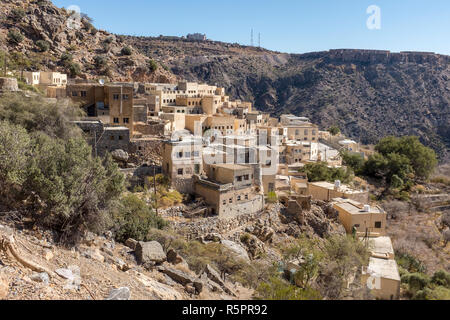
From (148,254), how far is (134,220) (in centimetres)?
247

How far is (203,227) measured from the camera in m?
15.8

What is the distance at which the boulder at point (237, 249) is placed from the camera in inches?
549

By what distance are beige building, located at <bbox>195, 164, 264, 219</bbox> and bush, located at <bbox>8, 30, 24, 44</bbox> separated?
2966 centimetres

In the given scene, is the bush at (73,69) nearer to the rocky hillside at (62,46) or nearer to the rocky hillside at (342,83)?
the rocky hillside at (62,46)

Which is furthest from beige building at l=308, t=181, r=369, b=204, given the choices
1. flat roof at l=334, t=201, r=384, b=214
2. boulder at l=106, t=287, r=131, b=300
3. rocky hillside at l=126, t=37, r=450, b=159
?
rocky hillside at l=126, t=37, r=450, b=159

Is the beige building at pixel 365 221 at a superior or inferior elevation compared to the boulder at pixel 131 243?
inferior

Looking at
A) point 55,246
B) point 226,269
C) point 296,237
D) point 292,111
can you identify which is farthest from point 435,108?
point 55,246

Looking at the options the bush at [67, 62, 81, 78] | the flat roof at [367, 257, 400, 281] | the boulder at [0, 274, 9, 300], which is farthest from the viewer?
the bush at [67, 62, 81, 78]

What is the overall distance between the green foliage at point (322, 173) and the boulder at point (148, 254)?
704 inches

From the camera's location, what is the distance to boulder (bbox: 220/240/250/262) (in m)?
13.9

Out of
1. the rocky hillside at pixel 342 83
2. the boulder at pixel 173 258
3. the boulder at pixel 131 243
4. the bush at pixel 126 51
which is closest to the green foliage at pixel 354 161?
the boulder at pixel 173 258

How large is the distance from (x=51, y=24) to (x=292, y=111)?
159 feet

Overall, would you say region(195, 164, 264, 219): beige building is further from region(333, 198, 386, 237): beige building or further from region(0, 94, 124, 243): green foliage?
region(0, 94, 124, 243): green foliage
